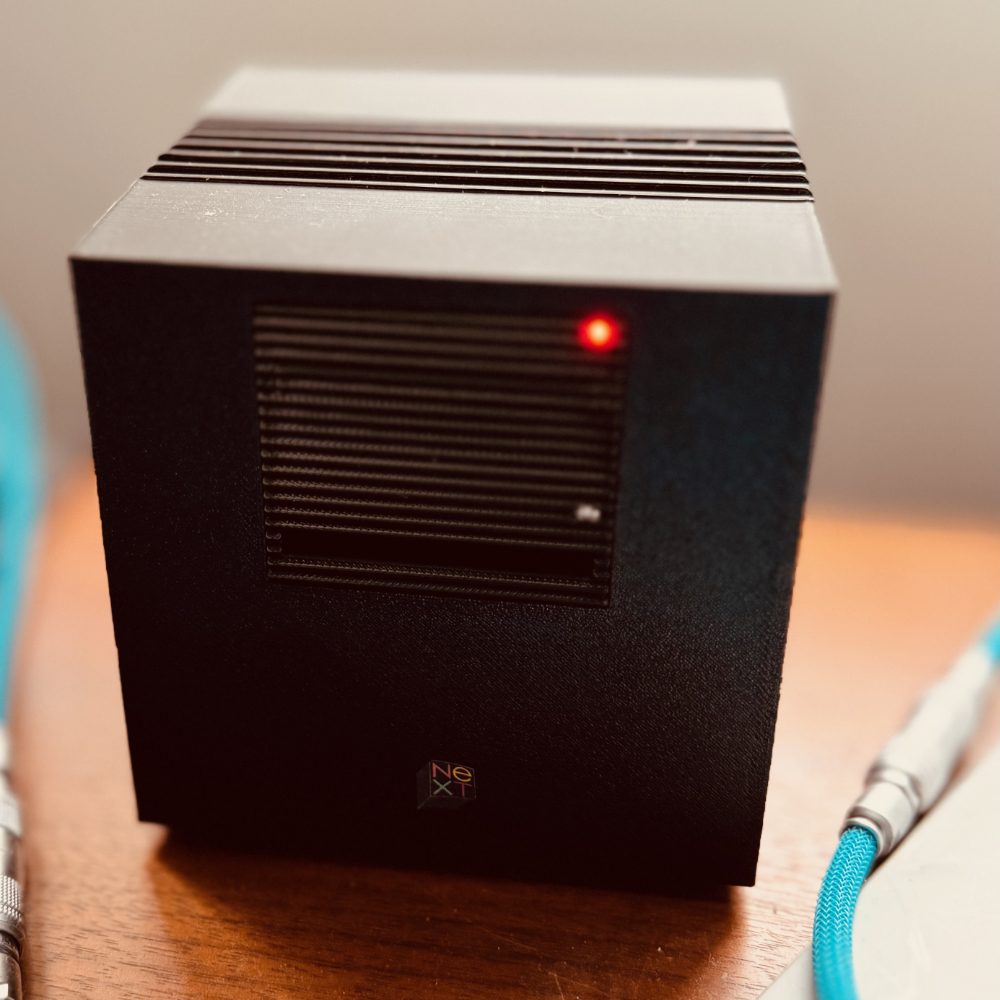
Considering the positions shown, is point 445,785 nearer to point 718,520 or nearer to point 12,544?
point 718,520

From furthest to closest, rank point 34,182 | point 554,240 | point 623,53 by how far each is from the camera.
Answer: point 34,182
point 623,53
point 554,240

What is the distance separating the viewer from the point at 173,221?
39cm

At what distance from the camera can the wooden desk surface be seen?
44 cm

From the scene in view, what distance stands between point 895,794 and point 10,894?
14.9 inches

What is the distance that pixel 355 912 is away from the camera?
46 centimetres

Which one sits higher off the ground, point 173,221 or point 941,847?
point 173,221

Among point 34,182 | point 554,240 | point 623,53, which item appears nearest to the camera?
point 554,240

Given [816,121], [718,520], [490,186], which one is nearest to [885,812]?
[718,520]

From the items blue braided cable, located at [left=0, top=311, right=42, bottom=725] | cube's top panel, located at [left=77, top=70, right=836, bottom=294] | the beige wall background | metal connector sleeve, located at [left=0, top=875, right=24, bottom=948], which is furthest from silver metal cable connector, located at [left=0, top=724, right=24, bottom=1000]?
the beige wall background

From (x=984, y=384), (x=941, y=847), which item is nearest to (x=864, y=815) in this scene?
(x=941, y=847)

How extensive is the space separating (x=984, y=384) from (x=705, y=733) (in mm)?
557

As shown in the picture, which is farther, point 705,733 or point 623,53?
point 623,53

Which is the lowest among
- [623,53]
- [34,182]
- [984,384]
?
[984,384]

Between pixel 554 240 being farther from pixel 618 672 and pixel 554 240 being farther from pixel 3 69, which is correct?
pixel 3 69
